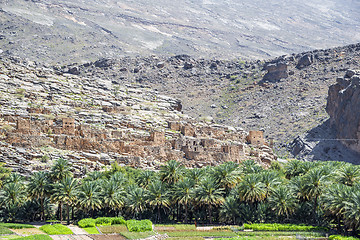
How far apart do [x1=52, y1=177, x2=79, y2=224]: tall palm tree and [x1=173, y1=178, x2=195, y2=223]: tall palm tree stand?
40.1ft

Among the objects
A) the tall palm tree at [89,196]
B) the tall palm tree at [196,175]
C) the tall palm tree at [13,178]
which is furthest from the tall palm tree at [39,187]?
the tall palm tree at [196,175]

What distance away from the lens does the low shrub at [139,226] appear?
197ft

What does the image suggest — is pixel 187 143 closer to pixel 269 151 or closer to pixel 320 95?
pixel 269 151

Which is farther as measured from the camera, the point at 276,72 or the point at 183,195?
the point at 276,72

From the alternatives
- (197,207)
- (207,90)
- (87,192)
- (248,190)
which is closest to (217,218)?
(197,207)

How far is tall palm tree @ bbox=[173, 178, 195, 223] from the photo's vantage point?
65.9 m

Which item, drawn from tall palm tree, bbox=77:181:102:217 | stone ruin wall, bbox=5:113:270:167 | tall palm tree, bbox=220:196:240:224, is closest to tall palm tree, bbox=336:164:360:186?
tall palm tree, bbox=220:196:240:224

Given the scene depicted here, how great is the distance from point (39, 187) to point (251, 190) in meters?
24.9

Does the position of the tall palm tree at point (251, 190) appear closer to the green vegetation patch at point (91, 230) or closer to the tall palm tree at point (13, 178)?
the green vegetation patch at point (91, 230)

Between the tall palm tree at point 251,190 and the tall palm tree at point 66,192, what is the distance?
19.8 metres

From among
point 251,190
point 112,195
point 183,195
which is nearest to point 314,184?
point 251,190

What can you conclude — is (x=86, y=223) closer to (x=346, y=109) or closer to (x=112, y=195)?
(x=112, y=195)

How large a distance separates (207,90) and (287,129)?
164 feet

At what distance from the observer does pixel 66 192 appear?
206 feet
